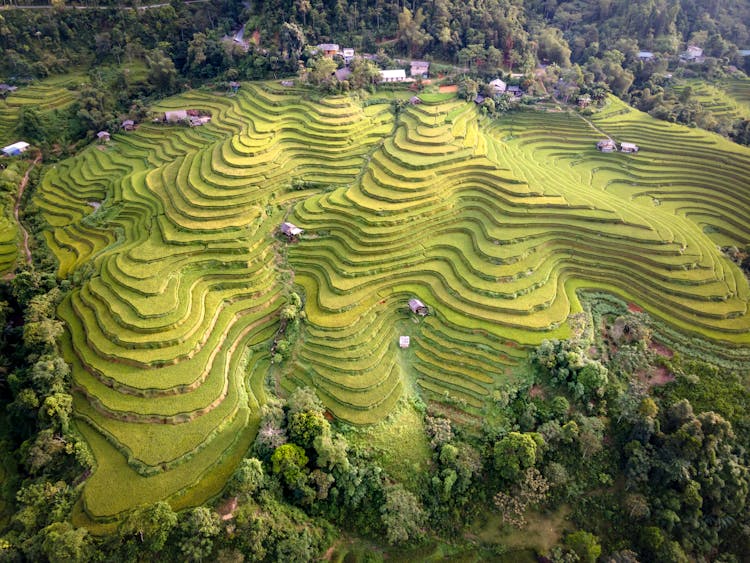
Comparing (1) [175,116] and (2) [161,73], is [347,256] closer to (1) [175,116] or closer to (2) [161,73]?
(1) [175,116]

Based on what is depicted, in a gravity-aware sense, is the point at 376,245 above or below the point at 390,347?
above

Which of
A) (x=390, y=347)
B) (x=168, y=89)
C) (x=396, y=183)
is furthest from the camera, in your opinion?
(x=168, y=89)

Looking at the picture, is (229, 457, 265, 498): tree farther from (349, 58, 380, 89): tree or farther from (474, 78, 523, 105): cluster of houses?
(474, 78, 523, 105): cluster of houses

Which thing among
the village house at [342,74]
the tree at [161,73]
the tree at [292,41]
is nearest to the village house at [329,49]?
the tree at [292,41]

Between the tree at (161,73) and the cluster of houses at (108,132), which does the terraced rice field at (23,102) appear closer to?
the cluster of houses at (108,132)

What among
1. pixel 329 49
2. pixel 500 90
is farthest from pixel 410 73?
pixel 500 90

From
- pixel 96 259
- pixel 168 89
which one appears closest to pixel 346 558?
pixel 96 259

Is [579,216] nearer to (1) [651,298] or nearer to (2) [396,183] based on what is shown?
(1) [651,298]

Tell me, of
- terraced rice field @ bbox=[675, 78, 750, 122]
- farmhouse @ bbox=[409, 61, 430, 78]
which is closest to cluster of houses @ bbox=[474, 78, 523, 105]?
farmhouse @ bbox=[409, 61, 430, 78]
